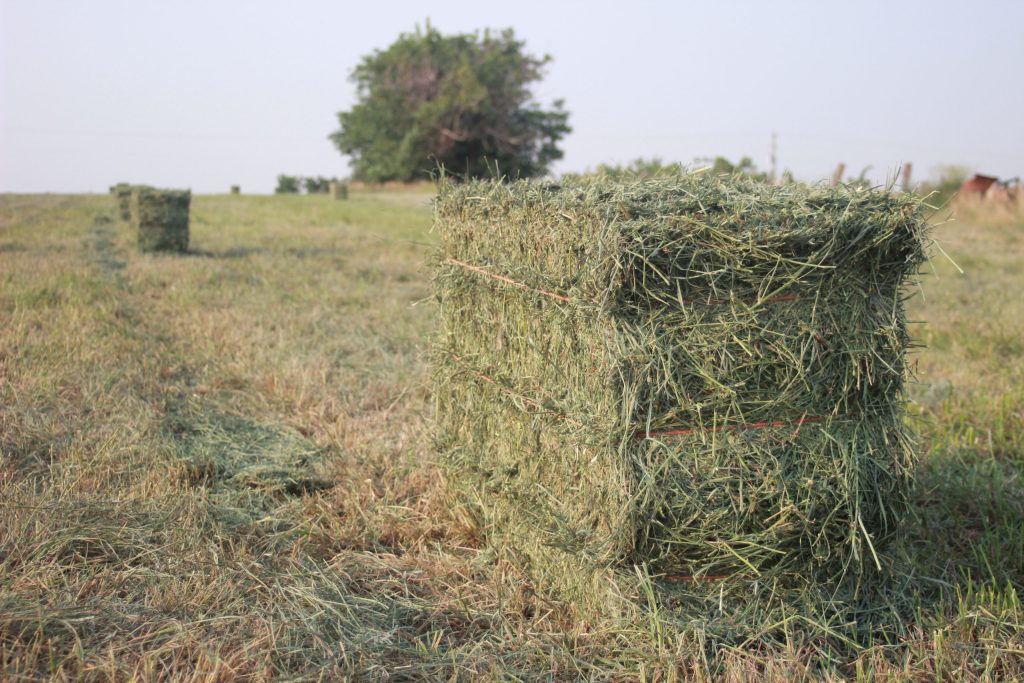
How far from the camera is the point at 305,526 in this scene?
433cm

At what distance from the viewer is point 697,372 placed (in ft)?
10.1

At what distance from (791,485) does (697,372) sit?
22.1 inches

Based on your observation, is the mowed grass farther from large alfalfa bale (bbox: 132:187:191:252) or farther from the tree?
the tree

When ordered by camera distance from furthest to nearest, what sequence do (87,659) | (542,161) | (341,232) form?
(542,161), (341,232), (87,659)

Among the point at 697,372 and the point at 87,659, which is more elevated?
the point at 697,372

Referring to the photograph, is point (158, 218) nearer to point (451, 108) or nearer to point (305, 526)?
point (305, 526)

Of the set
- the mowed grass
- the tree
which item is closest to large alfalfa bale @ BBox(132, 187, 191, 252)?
the mowed grass

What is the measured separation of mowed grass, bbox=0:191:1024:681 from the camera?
123 inches

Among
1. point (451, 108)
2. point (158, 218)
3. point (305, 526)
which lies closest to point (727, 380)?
point (305, 526)

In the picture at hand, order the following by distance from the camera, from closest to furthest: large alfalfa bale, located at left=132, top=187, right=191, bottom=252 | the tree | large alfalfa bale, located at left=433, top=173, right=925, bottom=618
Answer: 1. large alfalfa bale, located at left=433, top=173, right=925, bottom=618
2. large alfalfa bale, located at left=132, top=187, right=191, bottom=252
3. the tree

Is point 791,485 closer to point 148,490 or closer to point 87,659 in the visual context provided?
point 87,659

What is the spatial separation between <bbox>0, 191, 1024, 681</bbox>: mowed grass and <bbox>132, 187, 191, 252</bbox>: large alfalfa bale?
7.31m

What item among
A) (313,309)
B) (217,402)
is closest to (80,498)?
(217,402)

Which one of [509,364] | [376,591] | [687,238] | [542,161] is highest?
[542,161]
